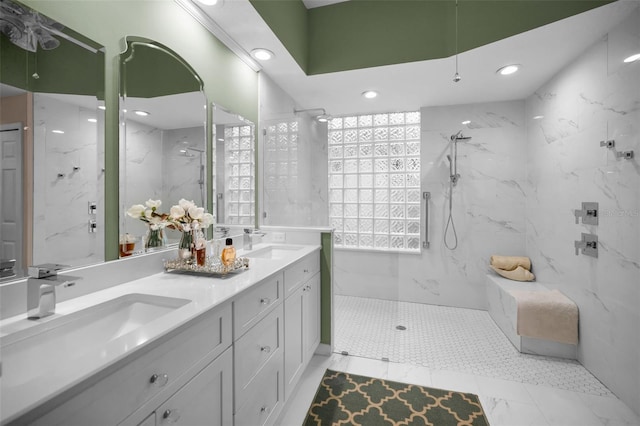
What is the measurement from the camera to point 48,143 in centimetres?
110

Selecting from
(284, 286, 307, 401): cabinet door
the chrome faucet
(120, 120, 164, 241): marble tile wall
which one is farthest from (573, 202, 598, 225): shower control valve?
the chrome faucet

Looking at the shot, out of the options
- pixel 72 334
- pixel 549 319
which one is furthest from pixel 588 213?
pixel 72 334

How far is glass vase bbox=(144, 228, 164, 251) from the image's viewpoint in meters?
1.51

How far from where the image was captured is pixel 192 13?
1.77 meters

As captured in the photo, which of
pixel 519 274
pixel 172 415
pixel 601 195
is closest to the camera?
pixel 172 415

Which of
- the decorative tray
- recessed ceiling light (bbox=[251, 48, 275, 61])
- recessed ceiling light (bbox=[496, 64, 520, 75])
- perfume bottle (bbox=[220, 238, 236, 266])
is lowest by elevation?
the decorative tray

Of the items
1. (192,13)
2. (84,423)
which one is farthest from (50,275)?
(192,13)

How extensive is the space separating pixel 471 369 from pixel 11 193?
9.08 feet

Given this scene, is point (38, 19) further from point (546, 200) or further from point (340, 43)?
point (546, 200)

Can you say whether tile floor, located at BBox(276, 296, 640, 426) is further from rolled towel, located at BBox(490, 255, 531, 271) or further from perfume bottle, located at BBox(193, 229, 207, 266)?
perfume bottle, located at BBox(193, 229, 207, 266)

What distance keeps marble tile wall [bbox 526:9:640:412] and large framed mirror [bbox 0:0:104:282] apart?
9.33 ft

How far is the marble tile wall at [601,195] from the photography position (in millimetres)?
1812

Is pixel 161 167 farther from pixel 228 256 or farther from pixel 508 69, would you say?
pixel 508 69

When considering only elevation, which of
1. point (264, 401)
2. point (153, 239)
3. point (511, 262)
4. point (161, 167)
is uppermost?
point (161, 167)
